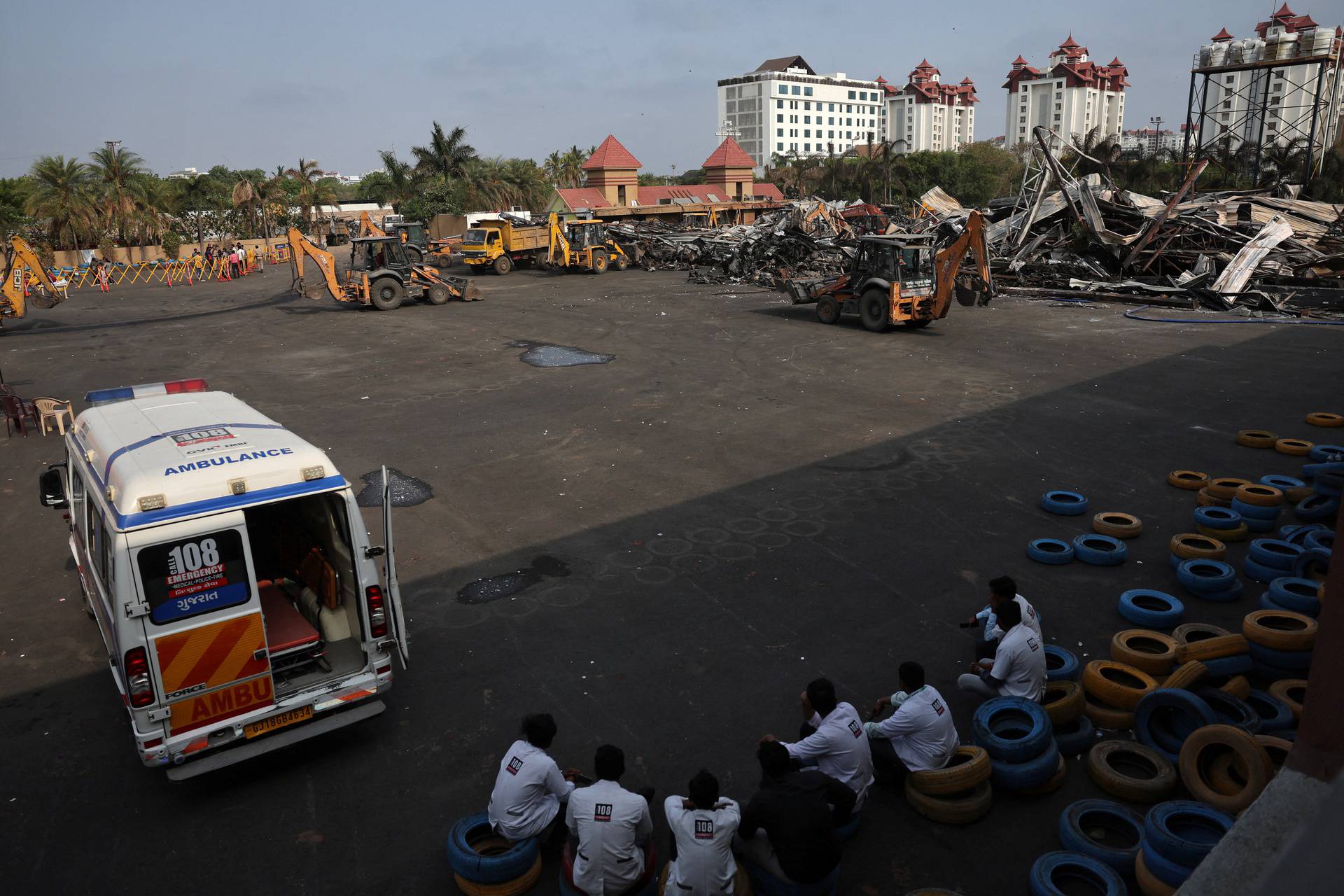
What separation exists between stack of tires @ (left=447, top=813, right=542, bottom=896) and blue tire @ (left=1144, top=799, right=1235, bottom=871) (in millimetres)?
3215

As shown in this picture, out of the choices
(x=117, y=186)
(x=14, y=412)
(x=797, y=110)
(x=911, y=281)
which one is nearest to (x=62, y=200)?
(x=117, y=186)

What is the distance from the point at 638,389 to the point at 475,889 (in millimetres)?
11750

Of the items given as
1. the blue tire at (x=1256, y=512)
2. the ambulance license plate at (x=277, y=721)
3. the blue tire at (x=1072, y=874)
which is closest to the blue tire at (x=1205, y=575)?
the blue tire at (x=1256, y=512)

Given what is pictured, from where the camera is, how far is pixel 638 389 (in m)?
15.8

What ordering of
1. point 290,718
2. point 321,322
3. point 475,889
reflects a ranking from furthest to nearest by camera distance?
point 321,322 → point 290,718 → point 475,889

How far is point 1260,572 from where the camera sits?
7.92 meters

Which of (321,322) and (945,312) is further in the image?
(321,322)

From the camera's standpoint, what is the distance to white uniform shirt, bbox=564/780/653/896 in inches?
171


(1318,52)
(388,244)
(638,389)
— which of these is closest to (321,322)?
(388,244)

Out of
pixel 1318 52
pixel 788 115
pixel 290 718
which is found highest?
pixel 788 115

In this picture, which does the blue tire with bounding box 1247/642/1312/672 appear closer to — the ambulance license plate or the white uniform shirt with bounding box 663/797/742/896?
the white uniform shirt with bounding box 663/797/742/896

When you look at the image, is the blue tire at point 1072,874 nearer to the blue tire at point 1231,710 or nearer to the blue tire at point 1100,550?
the blue tire at point 1231,710

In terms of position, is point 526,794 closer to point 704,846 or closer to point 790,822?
point 704,846

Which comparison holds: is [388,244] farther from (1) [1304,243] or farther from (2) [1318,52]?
(2) [1318,52]
